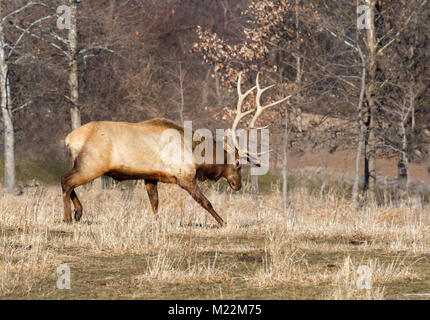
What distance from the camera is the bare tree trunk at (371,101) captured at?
15295 mm

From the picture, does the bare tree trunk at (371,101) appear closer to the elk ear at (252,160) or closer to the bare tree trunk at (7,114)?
the elk ear at (252,160)

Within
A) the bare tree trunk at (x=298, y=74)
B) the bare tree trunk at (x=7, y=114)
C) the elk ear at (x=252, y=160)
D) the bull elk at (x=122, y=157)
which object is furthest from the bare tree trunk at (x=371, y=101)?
the bare tree trunk at (x=7, y=114)

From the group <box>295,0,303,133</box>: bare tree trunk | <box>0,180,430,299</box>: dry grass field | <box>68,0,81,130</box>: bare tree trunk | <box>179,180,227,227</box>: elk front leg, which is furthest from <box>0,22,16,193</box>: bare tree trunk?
<box>179,180,227,227</box>: elk front leg

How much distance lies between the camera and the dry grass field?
593 centimetres

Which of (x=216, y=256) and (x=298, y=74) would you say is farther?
(x=298, y=74)

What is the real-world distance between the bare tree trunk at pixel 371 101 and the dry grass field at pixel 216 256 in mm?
3388

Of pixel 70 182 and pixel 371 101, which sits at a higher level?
pixel 371 101

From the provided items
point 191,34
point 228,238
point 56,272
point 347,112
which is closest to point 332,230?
point 228,238

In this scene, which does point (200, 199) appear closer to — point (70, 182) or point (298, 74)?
point (70, 182)

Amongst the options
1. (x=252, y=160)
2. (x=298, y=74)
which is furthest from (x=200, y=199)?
(x=298, y=74)

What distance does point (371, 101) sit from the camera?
15.9 metres

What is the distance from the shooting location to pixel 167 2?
30.0 meters

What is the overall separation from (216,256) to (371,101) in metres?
9.70

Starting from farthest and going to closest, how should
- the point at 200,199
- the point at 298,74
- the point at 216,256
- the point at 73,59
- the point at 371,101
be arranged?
the point at 73,59
the point at 371,101
the point at 298,74
the point at 200,199
the point at 216,256
